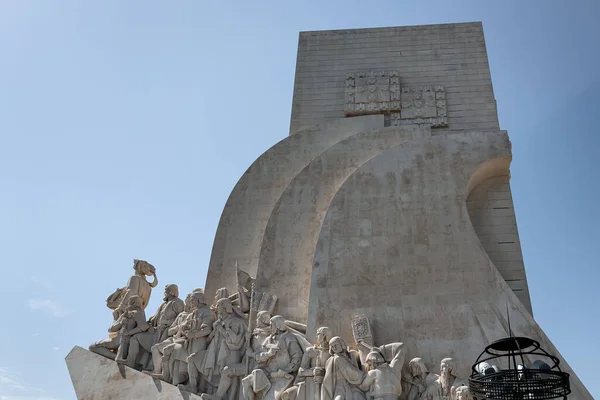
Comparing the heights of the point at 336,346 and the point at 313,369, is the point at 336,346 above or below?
above

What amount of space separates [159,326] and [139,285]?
1198mm

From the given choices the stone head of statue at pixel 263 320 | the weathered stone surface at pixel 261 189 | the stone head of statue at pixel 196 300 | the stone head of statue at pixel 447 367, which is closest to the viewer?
the stone head of statue at pixel 447 367

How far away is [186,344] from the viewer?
841 centimetres

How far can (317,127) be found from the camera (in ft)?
37.7

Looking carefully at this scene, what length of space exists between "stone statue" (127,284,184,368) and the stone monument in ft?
0.10

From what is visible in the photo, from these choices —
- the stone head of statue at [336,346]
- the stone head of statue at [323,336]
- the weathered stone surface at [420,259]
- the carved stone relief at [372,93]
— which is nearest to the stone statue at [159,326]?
the weathered stone surface at [420,259]

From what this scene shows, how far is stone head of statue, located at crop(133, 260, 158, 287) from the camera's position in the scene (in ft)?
33.4

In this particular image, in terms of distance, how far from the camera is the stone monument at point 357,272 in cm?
768

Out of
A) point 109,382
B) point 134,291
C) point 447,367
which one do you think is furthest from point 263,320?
point 134,291

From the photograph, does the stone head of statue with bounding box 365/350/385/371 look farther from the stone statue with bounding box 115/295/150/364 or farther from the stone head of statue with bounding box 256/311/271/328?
the stone statue with bounding box 115/295/150/364

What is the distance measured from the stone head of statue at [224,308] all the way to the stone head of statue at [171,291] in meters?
1.19

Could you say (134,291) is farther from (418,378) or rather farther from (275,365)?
(418,378)

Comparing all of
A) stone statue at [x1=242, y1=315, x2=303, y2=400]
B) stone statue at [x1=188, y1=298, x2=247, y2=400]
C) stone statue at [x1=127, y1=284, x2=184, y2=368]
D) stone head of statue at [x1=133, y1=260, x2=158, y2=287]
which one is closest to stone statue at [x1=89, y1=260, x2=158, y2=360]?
stone head of statue at [x1=133, y1=260, x2=158, y2=287]

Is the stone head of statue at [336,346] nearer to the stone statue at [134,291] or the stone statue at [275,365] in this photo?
the stone statue at [275,365]
